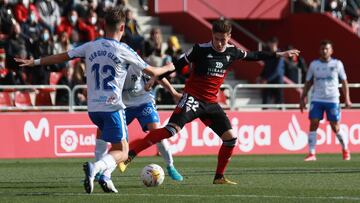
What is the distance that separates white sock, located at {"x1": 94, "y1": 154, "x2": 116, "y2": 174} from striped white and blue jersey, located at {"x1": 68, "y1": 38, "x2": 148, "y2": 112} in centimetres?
58

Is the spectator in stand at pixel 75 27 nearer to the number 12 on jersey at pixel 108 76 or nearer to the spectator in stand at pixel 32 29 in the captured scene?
the spectator in stand at pixel 32 29

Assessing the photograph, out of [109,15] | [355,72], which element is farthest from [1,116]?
[355,72]

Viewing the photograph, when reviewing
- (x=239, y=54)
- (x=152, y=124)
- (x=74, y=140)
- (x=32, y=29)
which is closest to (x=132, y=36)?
(x=32, y=29)

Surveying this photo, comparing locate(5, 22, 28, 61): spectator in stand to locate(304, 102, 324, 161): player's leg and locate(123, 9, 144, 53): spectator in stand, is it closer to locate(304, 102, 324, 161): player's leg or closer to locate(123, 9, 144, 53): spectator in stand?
locate(123, 9, 144, 53): spectator in stand

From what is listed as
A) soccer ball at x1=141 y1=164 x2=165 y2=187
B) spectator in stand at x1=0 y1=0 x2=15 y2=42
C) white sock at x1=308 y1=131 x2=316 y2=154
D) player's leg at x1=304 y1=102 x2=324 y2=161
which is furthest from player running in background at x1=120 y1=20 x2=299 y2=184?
spectator in stand at x1=0 y1=0 x2=15 y2=42

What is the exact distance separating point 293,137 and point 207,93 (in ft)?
37.5

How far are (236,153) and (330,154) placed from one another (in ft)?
7.12

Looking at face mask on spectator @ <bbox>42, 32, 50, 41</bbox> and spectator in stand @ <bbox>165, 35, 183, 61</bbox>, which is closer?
A: face mask on spectator @ <bbox>42, 32, 50, 41</bbox>

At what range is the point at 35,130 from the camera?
2314 centimetres

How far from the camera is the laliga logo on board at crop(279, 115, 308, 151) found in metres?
25.6

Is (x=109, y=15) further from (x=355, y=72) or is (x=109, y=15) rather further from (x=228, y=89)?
(x=355, y=72)

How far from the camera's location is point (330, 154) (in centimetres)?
2488

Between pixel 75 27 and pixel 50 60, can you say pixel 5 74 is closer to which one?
pixel 75 27

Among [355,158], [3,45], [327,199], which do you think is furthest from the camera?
[3,45]
